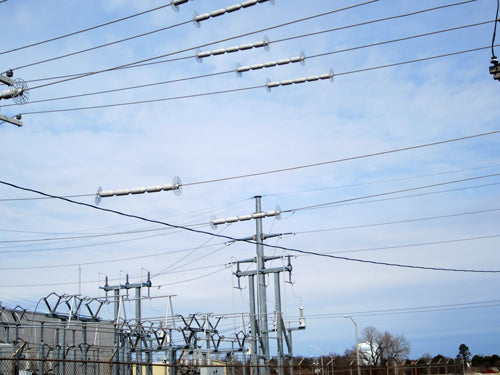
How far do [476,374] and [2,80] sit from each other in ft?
208

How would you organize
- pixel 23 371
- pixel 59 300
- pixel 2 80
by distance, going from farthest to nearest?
1. pixel 59 300
2. pixel 23 371
3. pixel 2 80

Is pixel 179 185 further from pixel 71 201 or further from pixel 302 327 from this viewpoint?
pixel 302 327

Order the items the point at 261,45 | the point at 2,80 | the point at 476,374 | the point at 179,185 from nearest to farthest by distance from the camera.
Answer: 1. the point at 261,45
2. the point at 2,80
3. the point at 179,185
4. the point at 476,374

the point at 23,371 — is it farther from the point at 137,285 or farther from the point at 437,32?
the point at 437,32

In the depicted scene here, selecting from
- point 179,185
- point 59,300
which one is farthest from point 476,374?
point 179,185

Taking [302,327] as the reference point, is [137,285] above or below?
above

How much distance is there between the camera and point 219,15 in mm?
13781

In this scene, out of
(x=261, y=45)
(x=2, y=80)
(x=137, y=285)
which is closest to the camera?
(x=261, y=45)

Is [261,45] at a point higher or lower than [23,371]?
higher

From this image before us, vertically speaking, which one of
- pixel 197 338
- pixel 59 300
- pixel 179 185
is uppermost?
pixel 179 185

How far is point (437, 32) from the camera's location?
15.9 m

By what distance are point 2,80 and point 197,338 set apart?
20.8 meters

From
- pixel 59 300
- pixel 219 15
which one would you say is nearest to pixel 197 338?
pixel 59 300

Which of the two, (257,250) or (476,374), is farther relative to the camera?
(476,374)
